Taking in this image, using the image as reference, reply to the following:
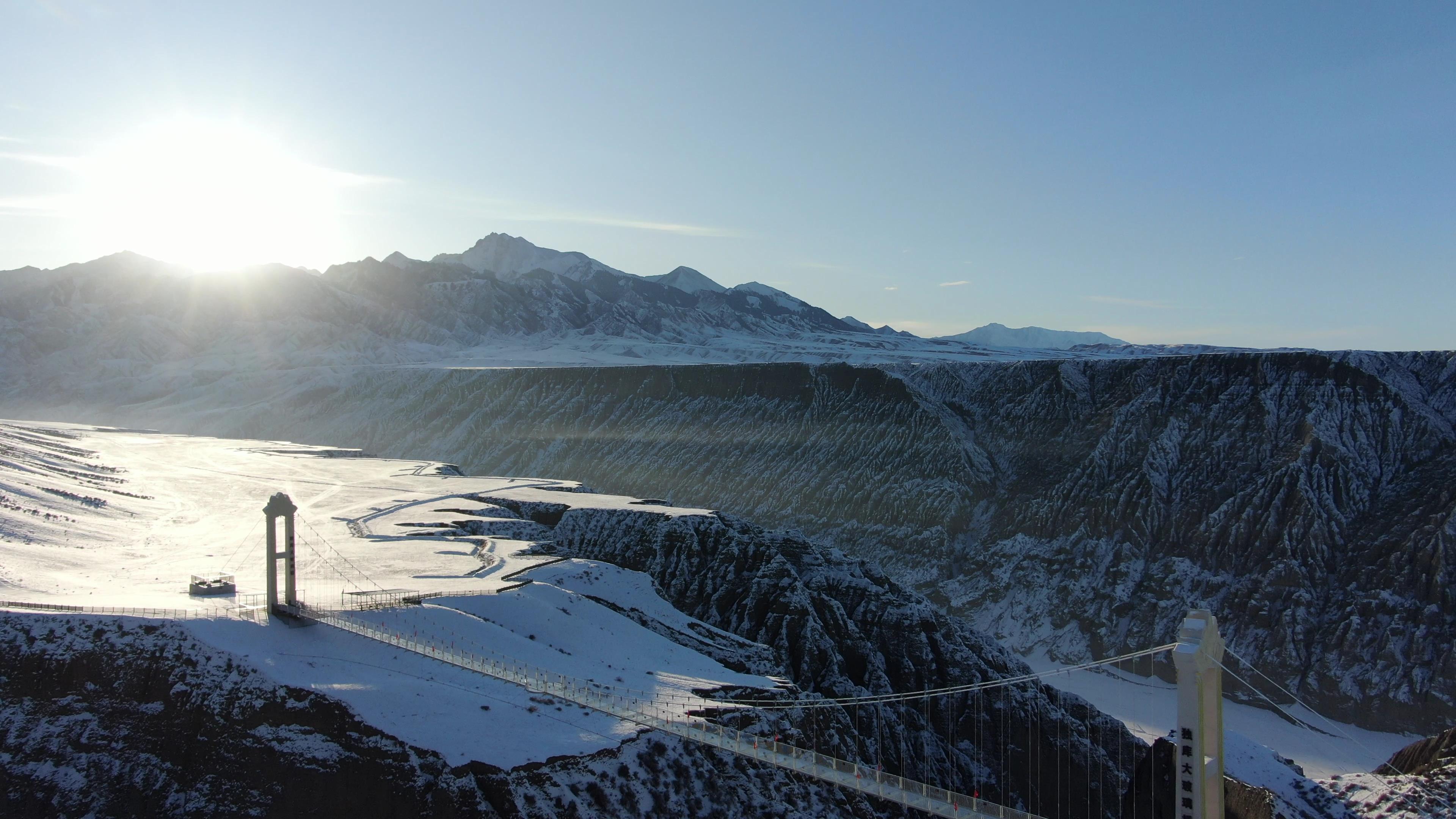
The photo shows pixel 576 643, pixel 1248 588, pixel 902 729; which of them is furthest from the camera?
pixel 1248 588

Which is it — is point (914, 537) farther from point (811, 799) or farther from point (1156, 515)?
point (811, 799)

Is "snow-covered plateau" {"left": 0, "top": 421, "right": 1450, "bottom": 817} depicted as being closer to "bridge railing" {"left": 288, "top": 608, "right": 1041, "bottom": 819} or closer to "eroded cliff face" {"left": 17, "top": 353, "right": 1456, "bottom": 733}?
"bridge railing" {"left": 288, "top": 608, "right": 1041, "bottom": 819}

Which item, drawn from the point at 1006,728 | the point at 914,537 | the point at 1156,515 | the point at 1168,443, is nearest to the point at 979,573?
the point at 914,537

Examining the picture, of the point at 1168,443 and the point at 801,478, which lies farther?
the point at 801,478

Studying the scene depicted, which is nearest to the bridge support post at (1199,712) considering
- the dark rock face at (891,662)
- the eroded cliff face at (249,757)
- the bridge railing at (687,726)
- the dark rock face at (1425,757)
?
the bridge railing at (687,726)

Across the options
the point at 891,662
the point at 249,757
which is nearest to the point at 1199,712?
the point at 249,757
